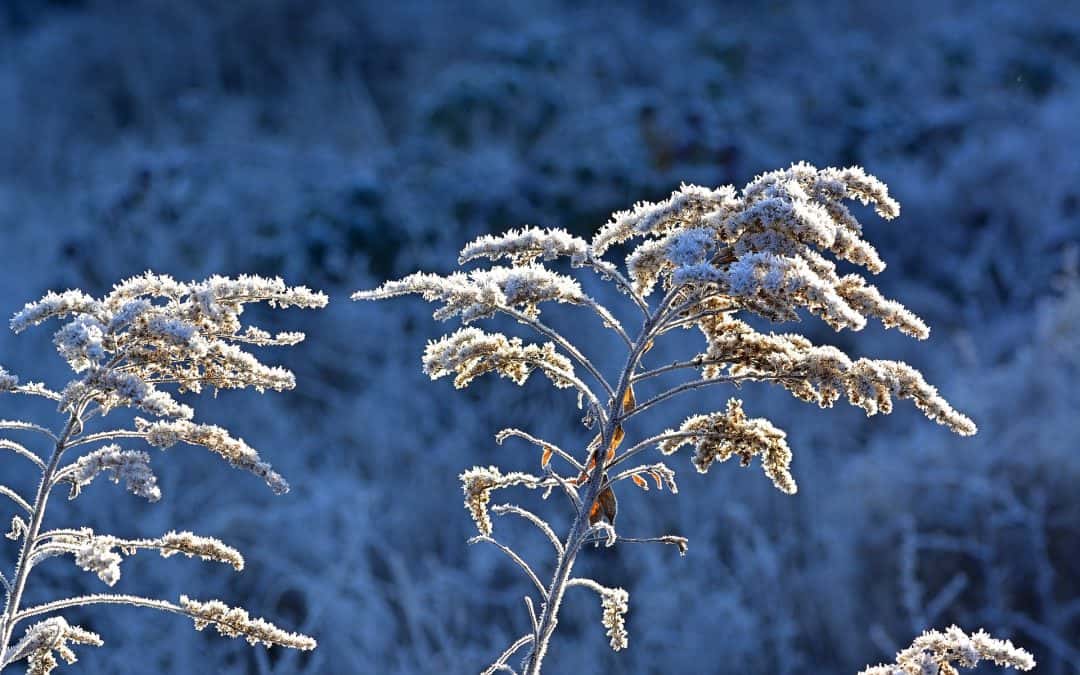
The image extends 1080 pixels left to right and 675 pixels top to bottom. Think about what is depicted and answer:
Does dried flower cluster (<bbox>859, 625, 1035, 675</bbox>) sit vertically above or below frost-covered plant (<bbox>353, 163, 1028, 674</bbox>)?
below

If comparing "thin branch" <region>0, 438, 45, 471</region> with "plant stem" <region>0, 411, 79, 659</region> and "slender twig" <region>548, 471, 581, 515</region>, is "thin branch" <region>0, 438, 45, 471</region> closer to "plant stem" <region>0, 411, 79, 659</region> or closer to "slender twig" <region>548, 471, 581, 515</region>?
"plant stem" <region>0, 411, 79, 659</region>

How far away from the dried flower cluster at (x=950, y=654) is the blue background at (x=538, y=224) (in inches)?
119

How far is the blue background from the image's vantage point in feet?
25.3

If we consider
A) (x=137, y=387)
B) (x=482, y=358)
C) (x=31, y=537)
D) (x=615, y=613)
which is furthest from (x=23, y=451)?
(x=615, y=613)

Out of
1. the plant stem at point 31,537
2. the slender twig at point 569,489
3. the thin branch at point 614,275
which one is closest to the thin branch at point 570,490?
the slender twig at point 569,489

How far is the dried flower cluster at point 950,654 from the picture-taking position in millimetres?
2621

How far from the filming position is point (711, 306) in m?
A: 2.80

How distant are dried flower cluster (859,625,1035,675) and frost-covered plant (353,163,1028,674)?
19.4 inches

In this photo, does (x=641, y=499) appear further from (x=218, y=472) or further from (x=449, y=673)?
(x=218, y=472)

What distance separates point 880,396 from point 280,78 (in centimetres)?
1577

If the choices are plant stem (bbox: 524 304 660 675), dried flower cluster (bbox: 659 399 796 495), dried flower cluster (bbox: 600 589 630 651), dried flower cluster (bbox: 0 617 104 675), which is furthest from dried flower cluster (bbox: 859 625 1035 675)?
dried flower cluster (bbox: 0 617 104 675)

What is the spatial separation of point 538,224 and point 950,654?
31.9 feet

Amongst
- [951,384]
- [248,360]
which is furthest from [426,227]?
[248,360]

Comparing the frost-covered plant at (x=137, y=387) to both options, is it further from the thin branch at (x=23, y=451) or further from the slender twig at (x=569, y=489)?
the slender twig at (x=569, y=489)
